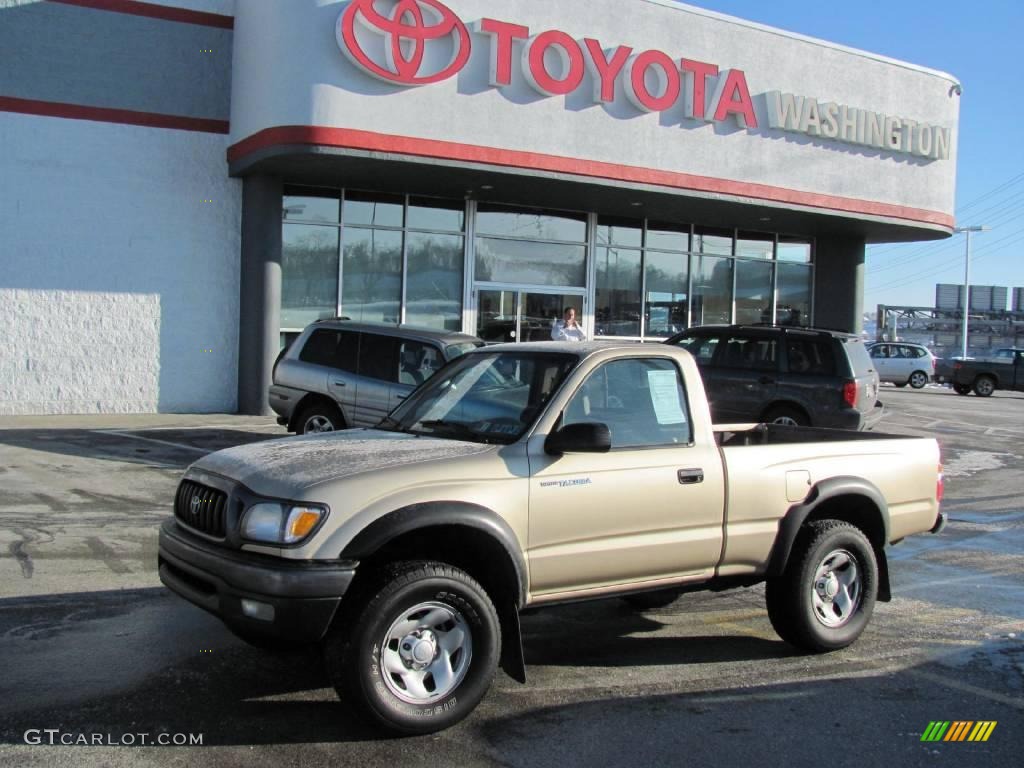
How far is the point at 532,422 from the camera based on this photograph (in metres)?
4.93

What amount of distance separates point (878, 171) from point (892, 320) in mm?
44589

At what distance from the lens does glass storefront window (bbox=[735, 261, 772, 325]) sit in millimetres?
22375

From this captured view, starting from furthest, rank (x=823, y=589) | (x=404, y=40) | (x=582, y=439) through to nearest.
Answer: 1. (x=404, y=40)
2. (x=823, y=589)
3. (x=582, y=439)

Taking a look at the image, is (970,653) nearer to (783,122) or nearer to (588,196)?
(588,196)

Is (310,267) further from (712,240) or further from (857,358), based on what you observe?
(857,358)

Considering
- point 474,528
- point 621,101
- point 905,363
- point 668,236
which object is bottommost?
point 474,528

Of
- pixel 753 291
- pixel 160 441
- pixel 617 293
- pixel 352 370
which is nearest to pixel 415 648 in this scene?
pixel 352 370

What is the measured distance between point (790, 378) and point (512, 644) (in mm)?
9900

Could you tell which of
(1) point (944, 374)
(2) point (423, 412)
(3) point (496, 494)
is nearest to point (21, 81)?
(2) point (423, 412)

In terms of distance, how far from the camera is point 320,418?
Result: 12.2 m

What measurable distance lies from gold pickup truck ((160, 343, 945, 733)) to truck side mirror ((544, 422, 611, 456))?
11 millimetres

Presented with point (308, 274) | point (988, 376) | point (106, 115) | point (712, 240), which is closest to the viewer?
point (106, 115)

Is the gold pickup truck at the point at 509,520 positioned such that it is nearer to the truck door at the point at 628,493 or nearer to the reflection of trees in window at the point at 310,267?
the truck door at the point at 628,493

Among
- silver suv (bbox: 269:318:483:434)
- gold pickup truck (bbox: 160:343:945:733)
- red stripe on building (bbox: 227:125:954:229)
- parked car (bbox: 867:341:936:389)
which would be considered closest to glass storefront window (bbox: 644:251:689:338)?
red stripe on building (bbox: 227:125:954:229)
